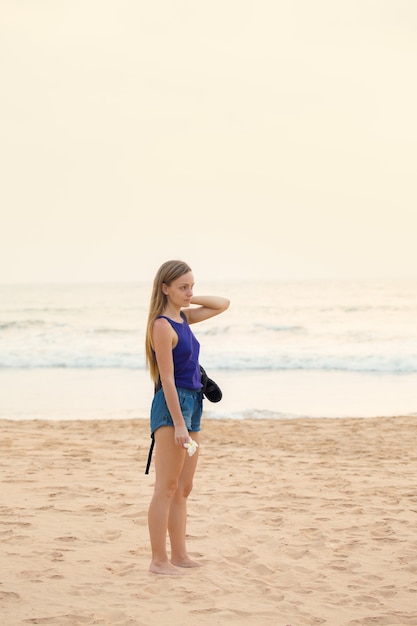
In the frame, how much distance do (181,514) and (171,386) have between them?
2.90 ft

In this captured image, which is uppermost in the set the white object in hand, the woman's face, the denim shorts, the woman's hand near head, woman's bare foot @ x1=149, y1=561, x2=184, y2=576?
the woman's face

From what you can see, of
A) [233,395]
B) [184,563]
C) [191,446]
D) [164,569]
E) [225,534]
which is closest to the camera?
[191,446]

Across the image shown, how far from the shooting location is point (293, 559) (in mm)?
4992

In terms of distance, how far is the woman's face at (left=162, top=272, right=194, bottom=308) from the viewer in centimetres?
440

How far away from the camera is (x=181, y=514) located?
4.64 m

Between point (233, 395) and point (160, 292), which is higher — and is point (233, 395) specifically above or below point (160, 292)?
below

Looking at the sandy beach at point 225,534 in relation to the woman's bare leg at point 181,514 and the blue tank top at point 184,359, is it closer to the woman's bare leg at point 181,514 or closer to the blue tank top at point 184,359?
the woman's bare leg at point 181,514

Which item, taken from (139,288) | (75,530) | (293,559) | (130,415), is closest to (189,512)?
(75,530)

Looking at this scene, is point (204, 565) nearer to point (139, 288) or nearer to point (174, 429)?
point (174, 429)

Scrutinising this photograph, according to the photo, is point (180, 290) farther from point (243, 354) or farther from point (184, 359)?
point (243, 354)

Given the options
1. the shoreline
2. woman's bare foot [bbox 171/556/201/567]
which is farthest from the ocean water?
woman's bare foot [bbox 171/556/201/567]

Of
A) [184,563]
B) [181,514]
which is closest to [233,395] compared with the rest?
[184,563]

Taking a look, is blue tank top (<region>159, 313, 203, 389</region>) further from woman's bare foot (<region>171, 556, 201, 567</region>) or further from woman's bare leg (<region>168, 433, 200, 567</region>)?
woman's bare foot (<region>171, 556, 201, 567</region>)

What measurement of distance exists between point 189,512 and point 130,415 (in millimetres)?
6172
